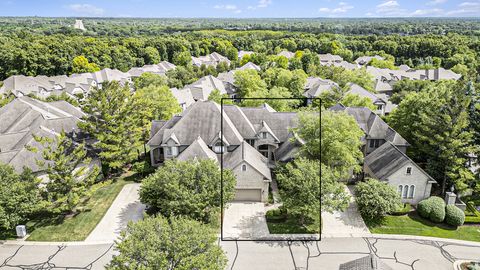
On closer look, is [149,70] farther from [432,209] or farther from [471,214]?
[471,214]

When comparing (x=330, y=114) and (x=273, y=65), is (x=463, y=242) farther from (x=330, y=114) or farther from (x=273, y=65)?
(x=273, y=65)

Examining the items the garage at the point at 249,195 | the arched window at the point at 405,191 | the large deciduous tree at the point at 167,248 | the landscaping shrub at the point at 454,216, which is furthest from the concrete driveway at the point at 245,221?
the landscaping shrub at the point at 454,216

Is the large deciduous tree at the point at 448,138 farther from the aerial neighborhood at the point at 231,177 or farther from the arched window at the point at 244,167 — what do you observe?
the arched window at the point at 244,167

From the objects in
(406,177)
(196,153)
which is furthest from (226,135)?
(406,177)

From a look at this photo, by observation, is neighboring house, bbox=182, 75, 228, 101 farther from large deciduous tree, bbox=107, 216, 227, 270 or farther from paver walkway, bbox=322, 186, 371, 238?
large deciduous tree, bbox=107, 216, 227, 270

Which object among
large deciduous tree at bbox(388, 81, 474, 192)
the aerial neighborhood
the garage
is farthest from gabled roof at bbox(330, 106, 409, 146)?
the garage
